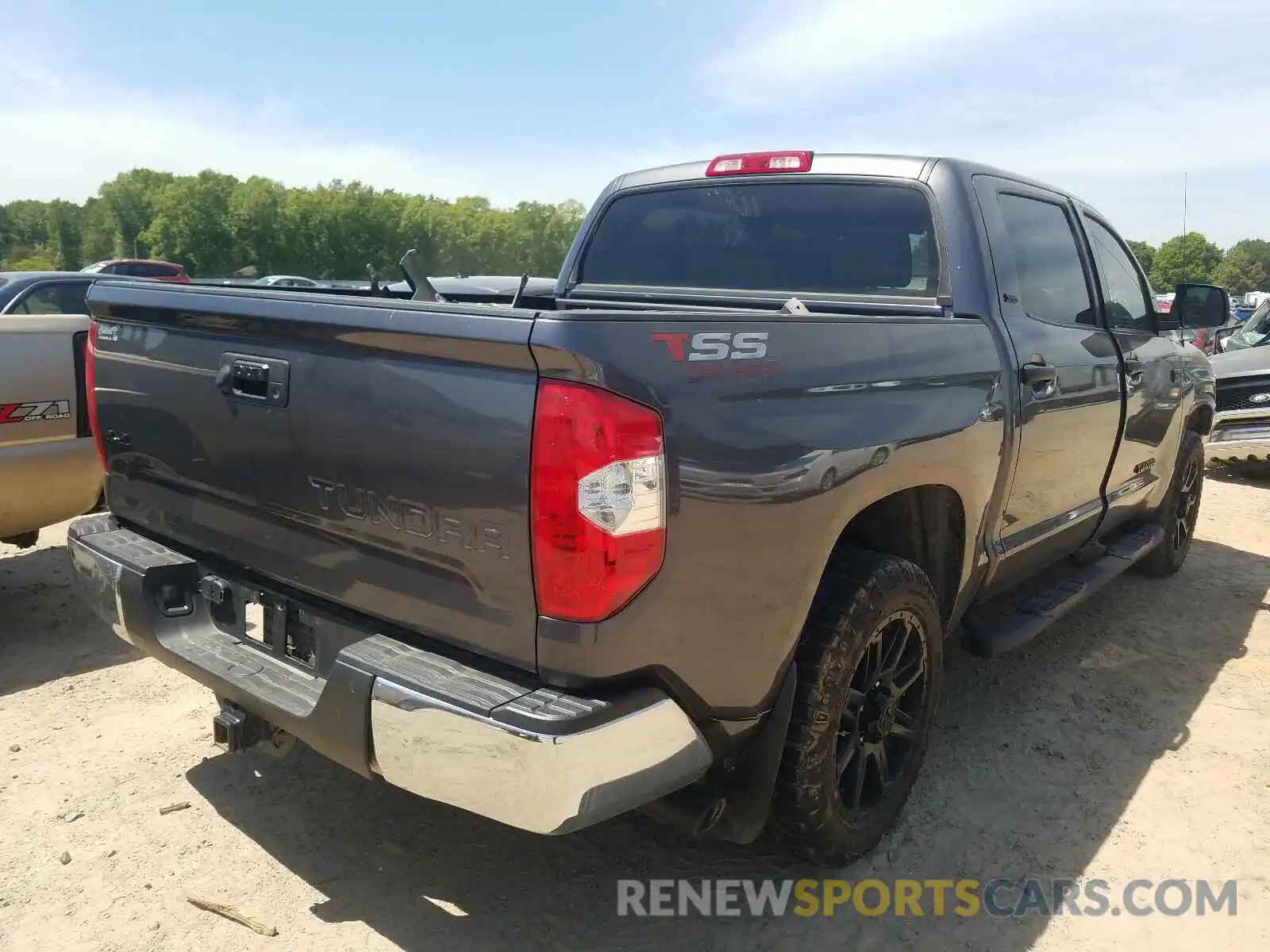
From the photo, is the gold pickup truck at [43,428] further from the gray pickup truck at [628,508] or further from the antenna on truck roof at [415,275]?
the antenna on truck roof at [415,275]

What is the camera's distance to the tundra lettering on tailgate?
194 cm

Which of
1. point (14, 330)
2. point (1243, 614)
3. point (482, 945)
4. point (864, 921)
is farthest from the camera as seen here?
point (1243, 614)

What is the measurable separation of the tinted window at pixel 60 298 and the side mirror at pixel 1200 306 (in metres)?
7.30

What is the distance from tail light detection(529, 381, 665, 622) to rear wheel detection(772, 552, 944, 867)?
0.74 metres

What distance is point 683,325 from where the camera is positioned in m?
1.97

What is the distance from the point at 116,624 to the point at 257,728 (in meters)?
0.55

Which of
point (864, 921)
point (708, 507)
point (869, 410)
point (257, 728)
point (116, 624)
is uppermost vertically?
point (869, 410)

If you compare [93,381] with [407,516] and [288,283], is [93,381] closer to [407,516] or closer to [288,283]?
[407,516]

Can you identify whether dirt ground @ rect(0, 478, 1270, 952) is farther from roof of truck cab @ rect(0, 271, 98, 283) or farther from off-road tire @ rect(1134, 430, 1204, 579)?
roof of truck cab @ rect(0, 271, 98, 283)

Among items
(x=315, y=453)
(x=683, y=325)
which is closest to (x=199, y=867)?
(x=315, y=453)

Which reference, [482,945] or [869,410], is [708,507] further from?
[482,945]

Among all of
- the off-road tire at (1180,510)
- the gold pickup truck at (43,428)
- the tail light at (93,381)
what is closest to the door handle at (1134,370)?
the off-road tire at (1180,510)

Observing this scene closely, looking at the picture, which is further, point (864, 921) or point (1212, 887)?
point (1212, 887)

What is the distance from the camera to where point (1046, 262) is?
3.72 m
